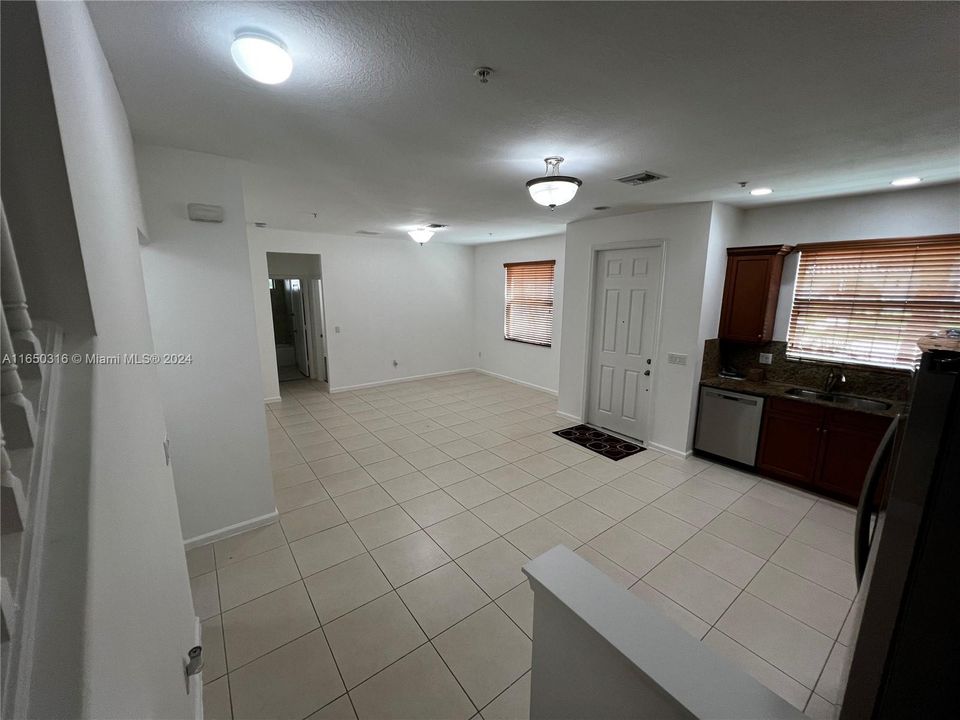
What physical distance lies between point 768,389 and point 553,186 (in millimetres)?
2934

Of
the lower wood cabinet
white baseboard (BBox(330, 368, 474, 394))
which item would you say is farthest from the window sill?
the lower wood cabinet

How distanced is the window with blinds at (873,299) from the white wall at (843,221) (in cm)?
8

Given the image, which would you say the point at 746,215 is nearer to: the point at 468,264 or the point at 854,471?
the point at 854,471

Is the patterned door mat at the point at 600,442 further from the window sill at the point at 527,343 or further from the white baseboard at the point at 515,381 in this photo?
the window sill at the point at 527,343

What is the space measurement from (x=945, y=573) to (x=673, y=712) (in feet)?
2.18

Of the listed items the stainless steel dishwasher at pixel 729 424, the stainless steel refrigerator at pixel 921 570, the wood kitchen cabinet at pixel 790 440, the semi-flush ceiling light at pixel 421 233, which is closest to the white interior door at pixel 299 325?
the semi-flush ceiling light at pixel 421 233

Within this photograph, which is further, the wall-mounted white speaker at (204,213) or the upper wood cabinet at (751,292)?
the upper wood cabinet at (751,292)

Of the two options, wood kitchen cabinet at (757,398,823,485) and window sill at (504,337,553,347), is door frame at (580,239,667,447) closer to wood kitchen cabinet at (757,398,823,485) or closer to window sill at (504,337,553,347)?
wood kitchen cabinet at (757,398,823,485)

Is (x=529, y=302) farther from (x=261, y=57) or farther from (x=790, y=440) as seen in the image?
(x=261, y=57)

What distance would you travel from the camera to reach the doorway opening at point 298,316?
644cm

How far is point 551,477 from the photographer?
11.6ft

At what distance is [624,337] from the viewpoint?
436 centimetres

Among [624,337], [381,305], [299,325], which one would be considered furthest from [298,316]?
[624,337]

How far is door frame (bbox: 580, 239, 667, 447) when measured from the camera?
390 centimetres
